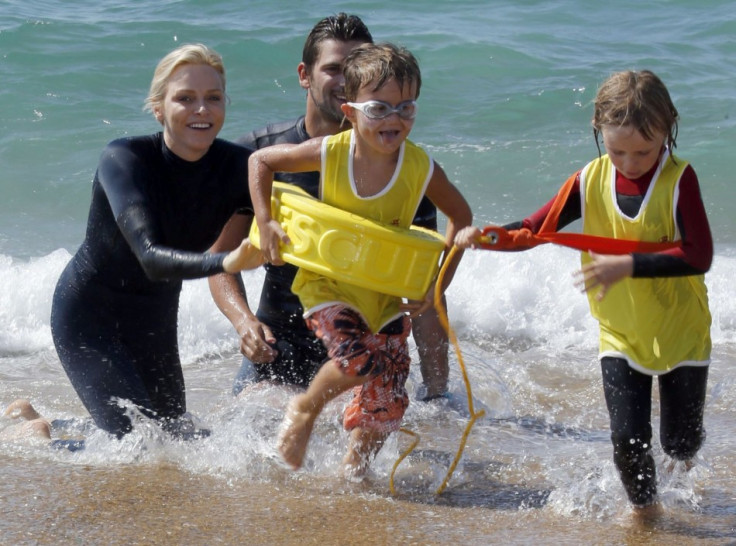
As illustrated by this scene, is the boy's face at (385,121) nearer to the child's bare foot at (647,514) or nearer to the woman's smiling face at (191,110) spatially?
→ the woman's smiling face at (191,110)

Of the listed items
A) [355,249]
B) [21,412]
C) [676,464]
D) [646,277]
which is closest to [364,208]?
[355,249]

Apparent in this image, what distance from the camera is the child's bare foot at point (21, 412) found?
5.40m

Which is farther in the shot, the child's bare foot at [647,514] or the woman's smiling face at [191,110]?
the woman's smiling face at [191,110]

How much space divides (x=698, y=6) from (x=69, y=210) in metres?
10.7

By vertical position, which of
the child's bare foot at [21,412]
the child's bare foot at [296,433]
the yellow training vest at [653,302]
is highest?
the yellow training vest at [653,302]

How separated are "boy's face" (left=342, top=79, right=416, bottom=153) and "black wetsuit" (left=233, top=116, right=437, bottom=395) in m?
1.00

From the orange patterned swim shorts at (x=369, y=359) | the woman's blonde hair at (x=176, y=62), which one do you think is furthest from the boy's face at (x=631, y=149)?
the woman's blonde hair at (x=176, y=62)

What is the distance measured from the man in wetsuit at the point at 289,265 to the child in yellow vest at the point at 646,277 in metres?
1.35

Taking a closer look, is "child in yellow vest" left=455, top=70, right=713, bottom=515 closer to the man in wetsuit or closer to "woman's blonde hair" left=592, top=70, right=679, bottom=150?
"woman's blonde hair" left=592, top=70, right=679, bottom=150

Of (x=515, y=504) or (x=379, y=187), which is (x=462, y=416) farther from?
(x=379, y=187)

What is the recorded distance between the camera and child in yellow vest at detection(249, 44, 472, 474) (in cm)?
419

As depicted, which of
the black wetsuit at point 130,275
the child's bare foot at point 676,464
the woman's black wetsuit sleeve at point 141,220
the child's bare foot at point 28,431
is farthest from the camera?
the child's bare foot at point 28,431

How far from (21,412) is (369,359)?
2.16 metres

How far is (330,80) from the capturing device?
512 centimetres
